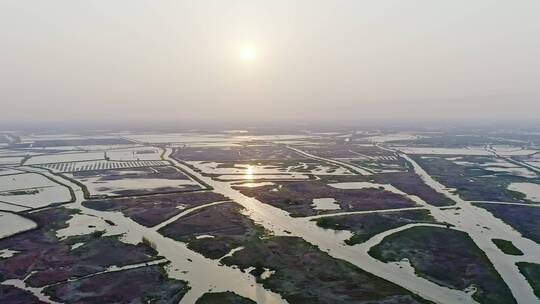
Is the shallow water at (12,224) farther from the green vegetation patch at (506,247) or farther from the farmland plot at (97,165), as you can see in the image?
the green vegetation patch at (506,247)

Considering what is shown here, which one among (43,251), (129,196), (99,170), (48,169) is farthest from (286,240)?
(48,169)

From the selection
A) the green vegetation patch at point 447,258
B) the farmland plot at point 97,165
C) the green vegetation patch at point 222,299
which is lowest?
the green vegetation patch at point 447,258

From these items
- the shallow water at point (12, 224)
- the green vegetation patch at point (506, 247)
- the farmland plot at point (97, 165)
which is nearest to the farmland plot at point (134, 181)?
the farmland plot at point (97, 165)

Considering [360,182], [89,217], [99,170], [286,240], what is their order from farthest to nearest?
[99,170] < [360,182] < [89,217] < [286,240]

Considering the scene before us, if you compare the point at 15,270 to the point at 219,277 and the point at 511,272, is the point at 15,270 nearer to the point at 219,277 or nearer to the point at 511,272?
the point at 219,277

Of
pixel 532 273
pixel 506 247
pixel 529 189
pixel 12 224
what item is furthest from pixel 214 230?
pixel 529 189

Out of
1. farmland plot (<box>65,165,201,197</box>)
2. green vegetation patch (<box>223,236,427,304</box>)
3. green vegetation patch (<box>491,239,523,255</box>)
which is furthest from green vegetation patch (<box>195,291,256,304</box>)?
farmland plot (<box>65,165,201,197</box>)
